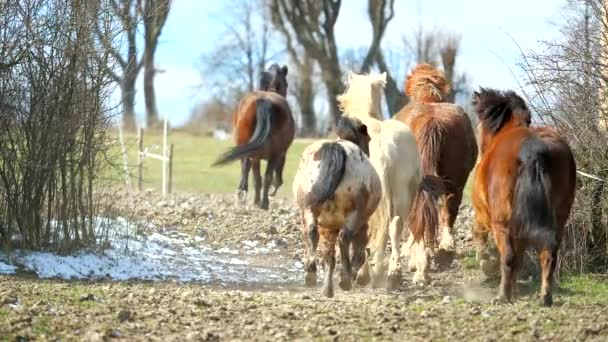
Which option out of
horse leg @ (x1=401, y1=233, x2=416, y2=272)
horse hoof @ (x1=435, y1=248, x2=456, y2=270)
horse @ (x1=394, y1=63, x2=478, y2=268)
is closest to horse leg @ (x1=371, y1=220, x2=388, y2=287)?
horse leg @ (x1=401, y1=233, x2=416, y2=272)

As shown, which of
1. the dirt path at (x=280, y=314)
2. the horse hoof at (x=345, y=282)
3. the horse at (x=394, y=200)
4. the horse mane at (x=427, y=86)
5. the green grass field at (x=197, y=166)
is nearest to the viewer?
the dirt path at (x=280, y=314)

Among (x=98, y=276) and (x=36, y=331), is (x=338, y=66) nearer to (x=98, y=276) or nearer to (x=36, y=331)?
(x=98, y=276)

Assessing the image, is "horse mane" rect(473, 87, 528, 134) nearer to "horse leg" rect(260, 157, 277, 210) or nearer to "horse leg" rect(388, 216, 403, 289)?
"horse leg" rect(388, 216, 403, 289)

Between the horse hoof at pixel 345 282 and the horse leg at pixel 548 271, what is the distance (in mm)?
1840

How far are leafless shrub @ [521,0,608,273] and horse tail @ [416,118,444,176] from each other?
1.16 meters

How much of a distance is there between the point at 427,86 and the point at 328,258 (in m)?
4.16

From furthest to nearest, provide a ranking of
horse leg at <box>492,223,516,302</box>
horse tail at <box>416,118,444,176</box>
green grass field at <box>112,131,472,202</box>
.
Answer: green grass field at <box>112,131,472,202</box>, horse tail at <box>416,118,444,176</box>, horse leg at <box>492,223,516,302</box>

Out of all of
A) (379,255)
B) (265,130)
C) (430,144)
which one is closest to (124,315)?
(379,255)

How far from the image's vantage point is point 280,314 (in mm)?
9008

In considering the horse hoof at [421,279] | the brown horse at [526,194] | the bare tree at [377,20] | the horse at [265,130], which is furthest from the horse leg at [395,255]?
the bare tree at [377,20]

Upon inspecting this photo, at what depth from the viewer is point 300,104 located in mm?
56469

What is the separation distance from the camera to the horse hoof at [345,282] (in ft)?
35.5

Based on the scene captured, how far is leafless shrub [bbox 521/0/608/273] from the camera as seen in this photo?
1229 cm

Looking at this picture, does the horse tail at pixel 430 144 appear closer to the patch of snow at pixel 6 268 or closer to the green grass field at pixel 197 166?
the patch of snow at pixel 6 268
